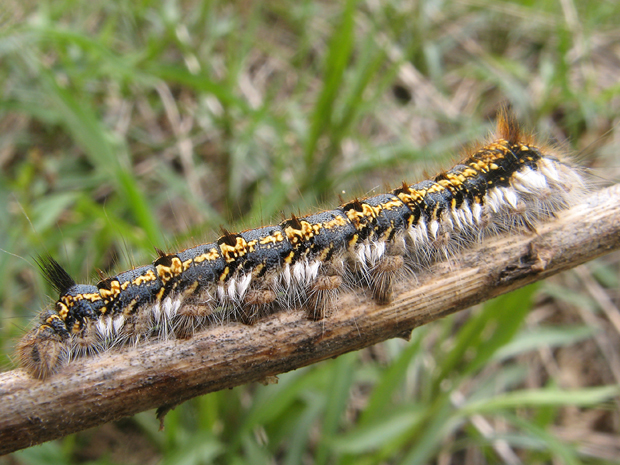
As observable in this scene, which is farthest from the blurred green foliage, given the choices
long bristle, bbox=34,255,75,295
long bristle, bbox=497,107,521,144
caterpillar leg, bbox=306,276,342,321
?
caterpillar leg, bbox=306,276,342,321

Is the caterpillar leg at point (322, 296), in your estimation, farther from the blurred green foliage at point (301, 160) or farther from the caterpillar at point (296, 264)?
the blurred green foliage at point (301, 160)

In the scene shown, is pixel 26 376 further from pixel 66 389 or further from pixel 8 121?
pixel 8 121

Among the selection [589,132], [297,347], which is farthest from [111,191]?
[589,132]

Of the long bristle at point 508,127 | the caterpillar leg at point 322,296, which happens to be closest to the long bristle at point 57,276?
the caterpillar leg at point 322,296

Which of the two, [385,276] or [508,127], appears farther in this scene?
[508,127]

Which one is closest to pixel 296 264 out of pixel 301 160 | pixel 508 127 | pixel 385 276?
pixel 385 276

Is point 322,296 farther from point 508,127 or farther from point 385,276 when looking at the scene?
point 508,127

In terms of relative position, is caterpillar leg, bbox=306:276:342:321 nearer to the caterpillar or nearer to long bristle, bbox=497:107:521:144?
the caterpillar
